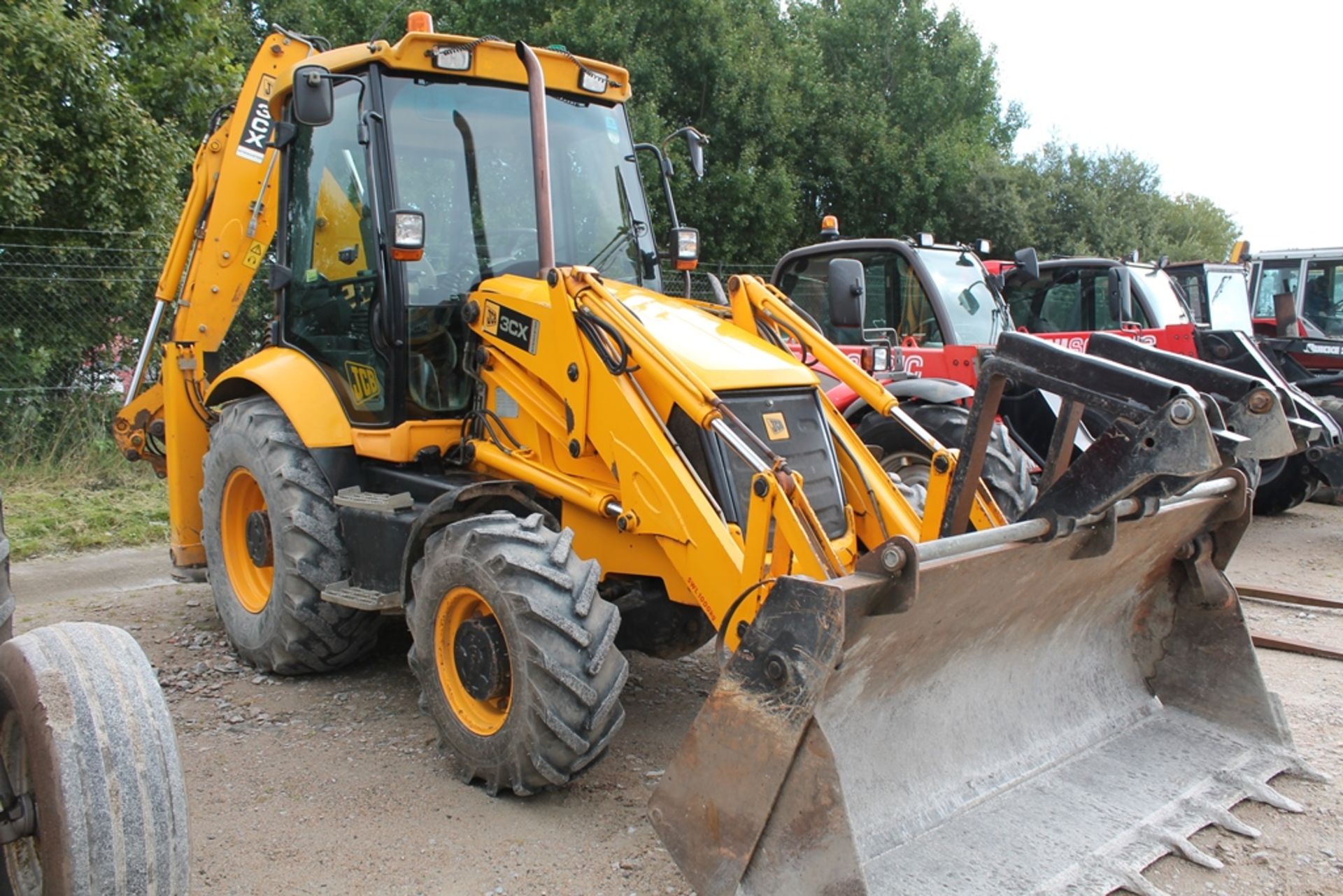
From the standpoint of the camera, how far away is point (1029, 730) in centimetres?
383

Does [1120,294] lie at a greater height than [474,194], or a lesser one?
lesser

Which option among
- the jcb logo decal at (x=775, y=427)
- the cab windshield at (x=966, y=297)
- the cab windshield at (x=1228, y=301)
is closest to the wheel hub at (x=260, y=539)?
the jcb logo decal at (x=775, y=427)

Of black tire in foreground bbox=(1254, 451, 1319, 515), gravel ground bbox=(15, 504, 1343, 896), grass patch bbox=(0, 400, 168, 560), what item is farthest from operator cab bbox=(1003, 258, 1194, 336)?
grass patch bbox=(0, 400, 168, 560)

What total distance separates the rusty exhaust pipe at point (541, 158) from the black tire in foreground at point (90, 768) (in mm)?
2386

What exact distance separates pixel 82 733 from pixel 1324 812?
12.5 ft

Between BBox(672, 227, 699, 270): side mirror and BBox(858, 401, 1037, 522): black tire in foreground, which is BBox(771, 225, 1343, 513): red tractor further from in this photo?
BBox(672, 227, 699, 270): side mirror

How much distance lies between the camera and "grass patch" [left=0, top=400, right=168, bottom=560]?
7.93 m

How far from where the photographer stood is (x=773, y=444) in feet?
13.3

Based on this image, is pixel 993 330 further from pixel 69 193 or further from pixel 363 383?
pixel 69 193

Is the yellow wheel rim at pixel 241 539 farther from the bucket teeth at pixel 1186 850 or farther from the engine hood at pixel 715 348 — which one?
the bucket teeth at pixel 1186 850

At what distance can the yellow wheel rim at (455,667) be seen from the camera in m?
3.90

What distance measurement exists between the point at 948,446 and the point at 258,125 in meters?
3.97

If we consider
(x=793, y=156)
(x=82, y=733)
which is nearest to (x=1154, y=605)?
(x=82, y=733)

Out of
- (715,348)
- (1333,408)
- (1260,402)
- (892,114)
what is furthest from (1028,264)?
(892,114)
